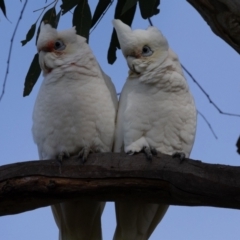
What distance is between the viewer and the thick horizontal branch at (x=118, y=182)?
2.03 metres

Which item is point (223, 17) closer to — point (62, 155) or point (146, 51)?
point (146, 51)

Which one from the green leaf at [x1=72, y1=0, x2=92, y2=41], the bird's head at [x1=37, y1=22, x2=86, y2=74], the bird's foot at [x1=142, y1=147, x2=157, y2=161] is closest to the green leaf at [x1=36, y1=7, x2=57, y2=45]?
the green leaf at [x1=72, y1=0, x2=92, y2=41]

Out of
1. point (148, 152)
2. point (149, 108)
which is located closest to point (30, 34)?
point (149, 108)

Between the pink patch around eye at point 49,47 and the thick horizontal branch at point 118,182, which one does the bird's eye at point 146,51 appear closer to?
the pink patch around eye at point 49,47

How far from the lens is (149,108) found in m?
2.49

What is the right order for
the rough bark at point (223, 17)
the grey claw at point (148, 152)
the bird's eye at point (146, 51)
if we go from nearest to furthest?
1. the rough bark at point (223, 17)
2. the grey claw at point (148, 152)
3. the bird's eye at point (146, 51)

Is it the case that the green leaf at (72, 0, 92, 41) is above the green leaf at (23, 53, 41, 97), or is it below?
above

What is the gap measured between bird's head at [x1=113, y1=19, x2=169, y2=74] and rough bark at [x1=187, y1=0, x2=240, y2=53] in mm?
535

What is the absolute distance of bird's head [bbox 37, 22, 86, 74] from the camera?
2635 millimetres

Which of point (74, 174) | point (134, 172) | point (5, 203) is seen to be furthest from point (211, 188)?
point (5, 203)

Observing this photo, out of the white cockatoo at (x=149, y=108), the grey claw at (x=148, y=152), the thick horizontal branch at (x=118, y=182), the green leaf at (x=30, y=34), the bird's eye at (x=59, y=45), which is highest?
the green leaf at (x=30, y=34)

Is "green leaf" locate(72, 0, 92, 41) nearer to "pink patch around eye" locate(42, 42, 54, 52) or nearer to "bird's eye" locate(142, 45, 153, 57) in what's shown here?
"pink patch around eye" locate(42, 42, 54, 52)

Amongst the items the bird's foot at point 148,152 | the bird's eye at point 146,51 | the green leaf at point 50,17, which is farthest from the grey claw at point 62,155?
the green leaf at point 50,17

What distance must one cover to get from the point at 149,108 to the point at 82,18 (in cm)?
67
